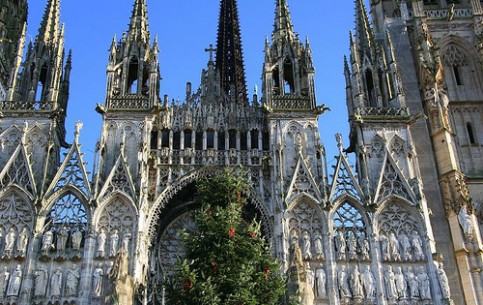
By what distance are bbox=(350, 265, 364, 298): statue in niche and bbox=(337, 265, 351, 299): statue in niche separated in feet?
0.55

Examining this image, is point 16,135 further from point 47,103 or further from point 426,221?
point 426,221

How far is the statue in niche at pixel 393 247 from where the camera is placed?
881 inches

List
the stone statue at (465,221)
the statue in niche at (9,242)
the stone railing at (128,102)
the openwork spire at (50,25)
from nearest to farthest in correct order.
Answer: the statue in niche at (9,242), the stone statue at (465,221), the stone railing at (128,102), the openwork spire at (50,25)

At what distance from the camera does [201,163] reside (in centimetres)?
2438

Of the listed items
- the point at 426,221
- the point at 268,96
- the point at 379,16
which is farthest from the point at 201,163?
the point at 379,16

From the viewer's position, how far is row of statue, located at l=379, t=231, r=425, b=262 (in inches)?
881

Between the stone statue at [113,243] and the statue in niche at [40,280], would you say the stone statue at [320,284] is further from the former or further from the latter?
the statue in niche at [40,280]

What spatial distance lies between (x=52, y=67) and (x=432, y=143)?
1561cm

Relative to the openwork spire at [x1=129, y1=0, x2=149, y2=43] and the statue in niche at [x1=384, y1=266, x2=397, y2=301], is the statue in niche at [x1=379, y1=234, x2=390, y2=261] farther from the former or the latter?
the openwork spire at [x1=129, y1=0, x2=149, y2=43]

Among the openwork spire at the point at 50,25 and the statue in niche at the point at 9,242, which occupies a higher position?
the openwork spire at the point at 50,25

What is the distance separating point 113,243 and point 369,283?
866cm

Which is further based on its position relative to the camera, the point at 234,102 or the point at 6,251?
the point at 234,102

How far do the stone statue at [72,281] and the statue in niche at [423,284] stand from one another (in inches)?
443

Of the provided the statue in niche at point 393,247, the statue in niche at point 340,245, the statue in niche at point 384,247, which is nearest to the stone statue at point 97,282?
the statue in niche at point 340,245
